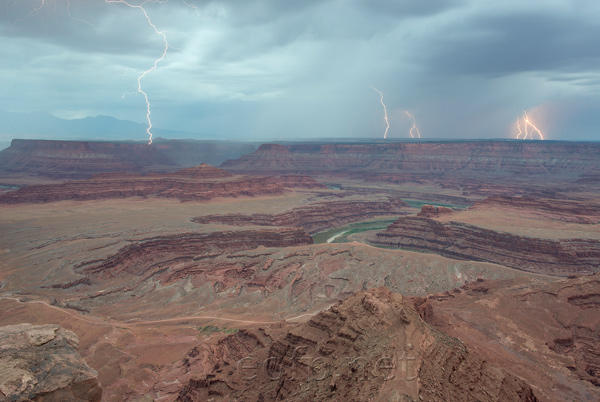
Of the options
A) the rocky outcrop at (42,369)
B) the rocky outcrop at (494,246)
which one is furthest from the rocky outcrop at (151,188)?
the rocky outcrop at (42,369)

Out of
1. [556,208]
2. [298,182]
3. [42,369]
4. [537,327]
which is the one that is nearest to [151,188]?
[298,182]

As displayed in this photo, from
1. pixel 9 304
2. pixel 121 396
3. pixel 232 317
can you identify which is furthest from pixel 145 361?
pixel 9 304

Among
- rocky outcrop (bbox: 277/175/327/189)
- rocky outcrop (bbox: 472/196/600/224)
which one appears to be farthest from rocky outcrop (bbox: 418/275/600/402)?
rocky outcrop (bbox: 277/175/327/189)

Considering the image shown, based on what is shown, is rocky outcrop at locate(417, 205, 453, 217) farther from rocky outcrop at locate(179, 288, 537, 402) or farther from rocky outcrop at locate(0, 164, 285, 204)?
rocky outcrop at locate(179, 288, 537, 402)

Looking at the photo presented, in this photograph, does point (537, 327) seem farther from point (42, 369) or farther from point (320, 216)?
point (320, 216)

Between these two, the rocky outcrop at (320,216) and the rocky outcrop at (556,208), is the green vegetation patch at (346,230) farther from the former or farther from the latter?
the rocky outcrop at (556,208)

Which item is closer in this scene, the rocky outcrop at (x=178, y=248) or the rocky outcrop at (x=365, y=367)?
the rocky outcrop at (x=365, y=367)
